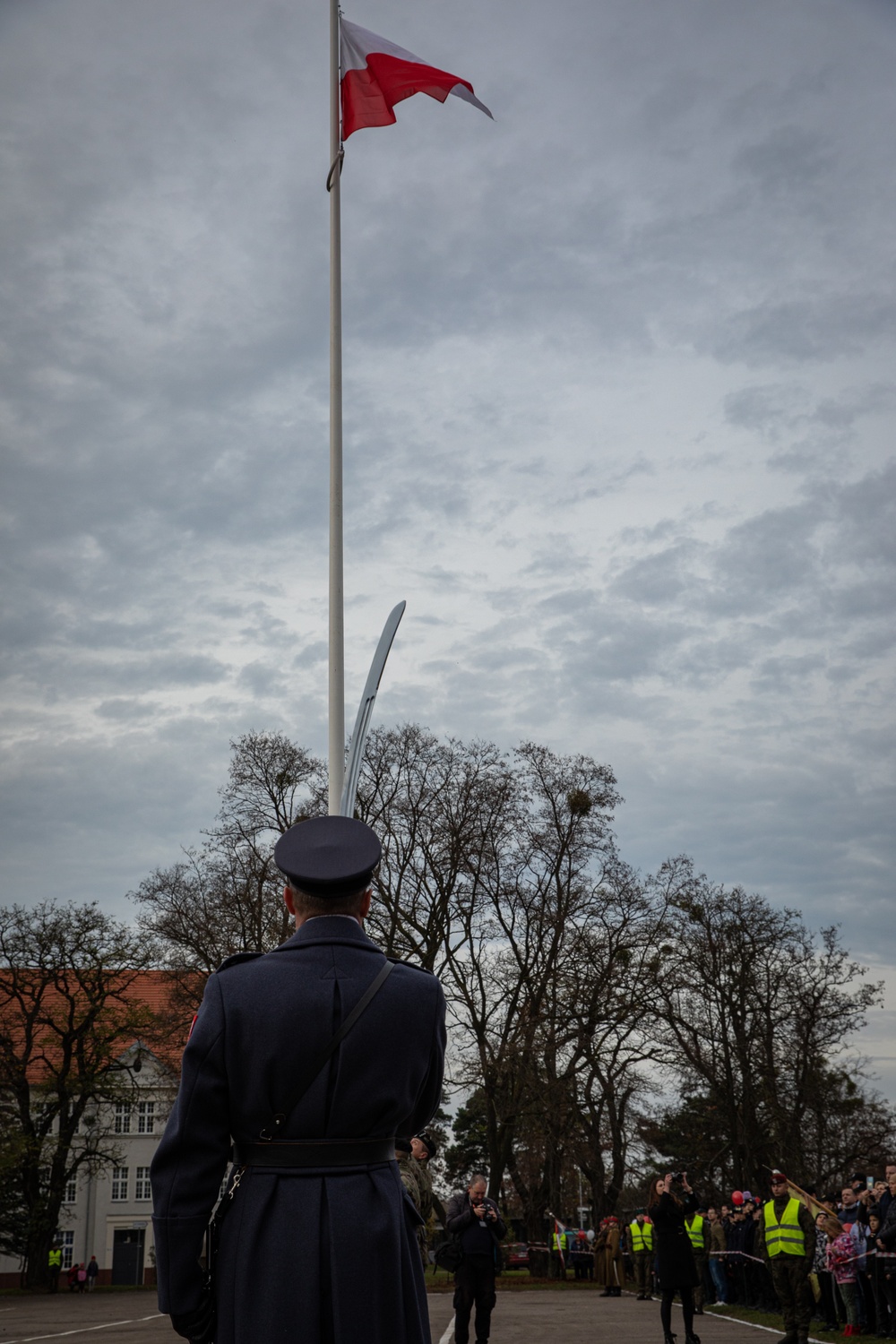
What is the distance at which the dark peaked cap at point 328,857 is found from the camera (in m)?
3.62

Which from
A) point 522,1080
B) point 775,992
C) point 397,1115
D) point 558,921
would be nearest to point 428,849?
point 558,921

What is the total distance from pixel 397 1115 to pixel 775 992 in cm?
3945

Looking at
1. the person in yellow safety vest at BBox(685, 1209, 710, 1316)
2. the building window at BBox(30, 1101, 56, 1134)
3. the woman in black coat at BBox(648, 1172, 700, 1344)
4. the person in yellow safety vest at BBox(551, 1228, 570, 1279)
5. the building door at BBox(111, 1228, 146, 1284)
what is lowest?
the building door at BBox(111, 1228, 146, 1284)

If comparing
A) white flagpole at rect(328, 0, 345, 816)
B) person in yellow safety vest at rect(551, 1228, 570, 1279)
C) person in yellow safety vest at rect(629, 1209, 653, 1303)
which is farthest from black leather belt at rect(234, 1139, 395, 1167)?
person in yellow safety vest at rect(551, 1228, 570, 1279)

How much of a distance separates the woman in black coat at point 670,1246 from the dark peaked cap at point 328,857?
12.4 metres

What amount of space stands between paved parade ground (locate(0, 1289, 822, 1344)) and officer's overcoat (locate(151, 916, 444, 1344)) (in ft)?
45.8

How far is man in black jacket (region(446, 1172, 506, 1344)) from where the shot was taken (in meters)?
14.0

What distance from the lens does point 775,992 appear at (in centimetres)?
4053

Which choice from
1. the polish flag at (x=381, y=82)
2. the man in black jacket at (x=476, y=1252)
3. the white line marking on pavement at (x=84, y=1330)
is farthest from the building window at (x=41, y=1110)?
the polish flag at (x=381, y=82)

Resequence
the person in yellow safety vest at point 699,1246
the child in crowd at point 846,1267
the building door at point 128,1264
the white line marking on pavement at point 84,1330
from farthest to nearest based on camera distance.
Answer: the building door at point 128,1264, the person in yellow safety vest at point 699,1246, the white line marking on pavement at point 84,1330, the child in crowd at point 846,1267

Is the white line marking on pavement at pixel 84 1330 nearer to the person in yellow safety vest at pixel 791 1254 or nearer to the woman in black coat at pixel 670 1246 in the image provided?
the woman in black coat at pixel 670 1246

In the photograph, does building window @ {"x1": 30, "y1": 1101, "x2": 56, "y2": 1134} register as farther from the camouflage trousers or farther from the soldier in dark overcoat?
the soldier in dark overcoat

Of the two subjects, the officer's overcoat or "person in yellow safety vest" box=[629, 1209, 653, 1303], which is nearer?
the officer's overcoat

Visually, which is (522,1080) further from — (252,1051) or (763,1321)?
(252,1051)
